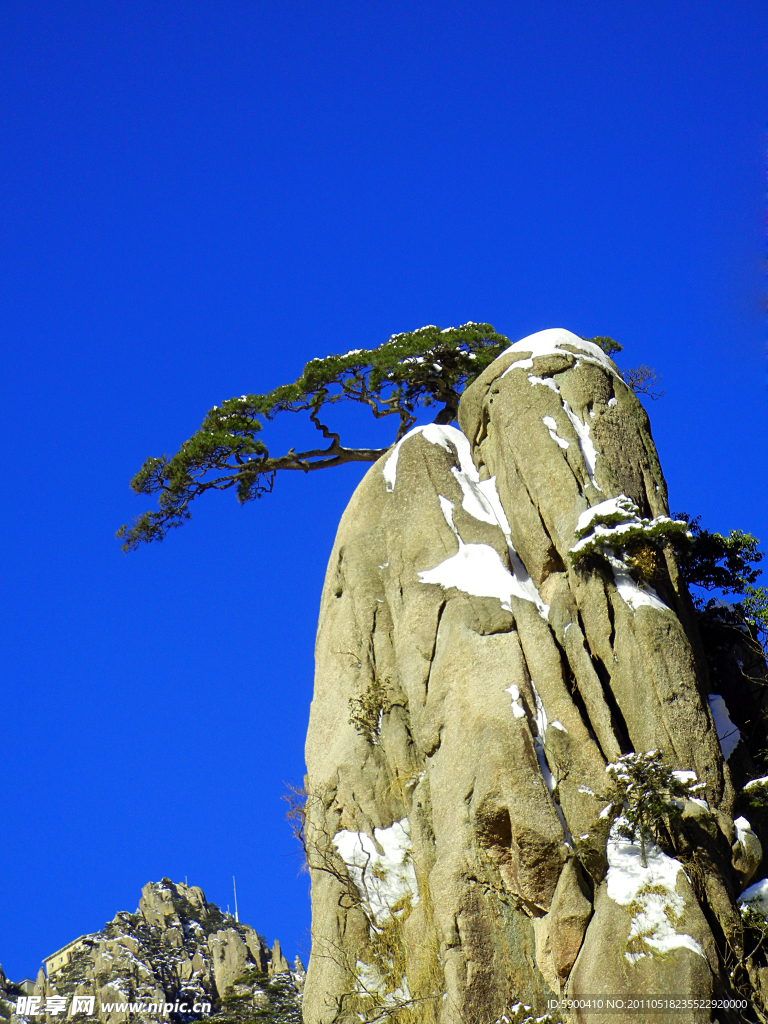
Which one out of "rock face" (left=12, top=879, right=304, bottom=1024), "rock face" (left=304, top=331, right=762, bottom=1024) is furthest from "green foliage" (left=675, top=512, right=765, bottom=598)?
"rock face" (left=12, top=879, right=304, bottom=1024)

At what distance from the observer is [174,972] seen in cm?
4688

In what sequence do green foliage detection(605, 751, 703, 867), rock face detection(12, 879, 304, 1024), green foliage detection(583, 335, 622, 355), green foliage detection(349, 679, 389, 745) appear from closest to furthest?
green foliage detection(605, 751, 703, 867) → green foliage detection(349, 679, 389, 745) → green foliage detection(583, 335, 622, 355) → rock face detection(12, 879, 304, 1024)

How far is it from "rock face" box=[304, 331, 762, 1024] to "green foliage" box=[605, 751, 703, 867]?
1.06 feet

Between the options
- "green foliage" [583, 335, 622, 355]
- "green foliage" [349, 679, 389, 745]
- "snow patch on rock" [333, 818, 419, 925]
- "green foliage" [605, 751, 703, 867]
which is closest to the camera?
"green foliage" [605, 751, 703, 867]

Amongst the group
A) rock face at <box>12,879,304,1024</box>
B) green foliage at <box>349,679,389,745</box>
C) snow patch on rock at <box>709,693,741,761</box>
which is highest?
rock face at <box>12,879,304,1024</box>

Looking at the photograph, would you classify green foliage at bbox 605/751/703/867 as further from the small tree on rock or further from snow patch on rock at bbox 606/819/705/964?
the small tree on rock

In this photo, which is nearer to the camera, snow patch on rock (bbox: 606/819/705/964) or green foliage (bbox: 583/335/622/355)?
snow patch on rock (bbox: 606/819/705/964)

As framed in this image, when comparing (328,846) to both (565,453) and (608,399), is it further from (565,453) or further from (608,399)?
(608,399)

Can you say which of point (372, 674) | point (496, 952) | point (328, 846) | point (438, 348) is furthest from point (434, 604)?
point (438, 348)

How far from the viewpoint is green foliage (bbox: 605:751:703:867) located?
16250mm

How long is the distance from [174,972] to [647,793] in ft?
123

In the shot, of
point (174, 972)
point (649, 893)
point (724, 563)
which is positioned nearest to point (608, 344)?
point (724, 563)

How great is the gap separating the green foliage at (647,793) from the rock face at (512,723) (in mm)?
322

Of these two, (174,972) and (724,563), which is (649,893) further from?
(174,972)
